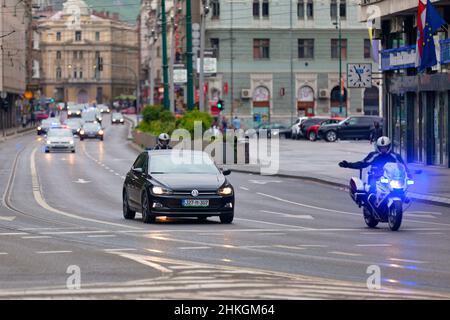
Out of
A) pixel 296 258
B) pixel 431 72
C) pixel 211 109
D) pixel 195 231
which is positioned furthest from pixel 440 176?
pixel 211 109

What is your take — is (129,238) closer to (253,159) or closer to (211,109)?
(253,159)

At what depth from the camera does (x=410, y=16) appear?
53969 mm

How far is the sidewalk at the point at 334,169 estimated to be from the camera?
36406mm

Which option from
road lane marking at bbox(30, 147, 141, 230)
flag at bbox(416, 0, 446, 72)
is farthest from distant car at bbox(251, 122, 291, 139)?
flag at bbox(416, 0, 446, 72)

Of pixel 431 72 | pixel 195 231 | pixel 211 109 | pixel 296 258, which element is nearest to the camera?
pixel 296 258

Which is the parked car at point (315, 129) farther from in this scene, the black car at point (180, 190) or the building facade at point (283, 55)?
the black car at point (180, 190)

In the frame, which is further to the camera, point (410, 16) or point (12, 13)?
point (12, 13)

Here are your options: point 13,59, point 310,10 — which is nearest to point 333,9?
point 310,10

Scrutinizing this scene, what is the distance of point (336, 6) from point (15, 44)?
168ft

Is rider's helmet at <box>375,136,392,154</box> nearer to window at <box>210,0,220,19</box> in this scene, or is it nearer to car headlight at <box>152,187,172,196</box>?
car headlight at <box>152,187,172,196</box>

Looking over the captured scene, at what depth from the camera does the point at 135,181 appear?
2711 cm

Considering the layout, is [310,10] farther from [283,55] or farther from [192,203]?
[192,203]

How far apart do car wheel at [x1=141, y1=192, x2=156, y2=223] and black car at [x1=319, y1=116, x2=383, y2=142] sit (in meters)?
59.2

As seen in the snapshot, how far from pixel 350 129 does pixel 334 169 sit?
3586 cm
